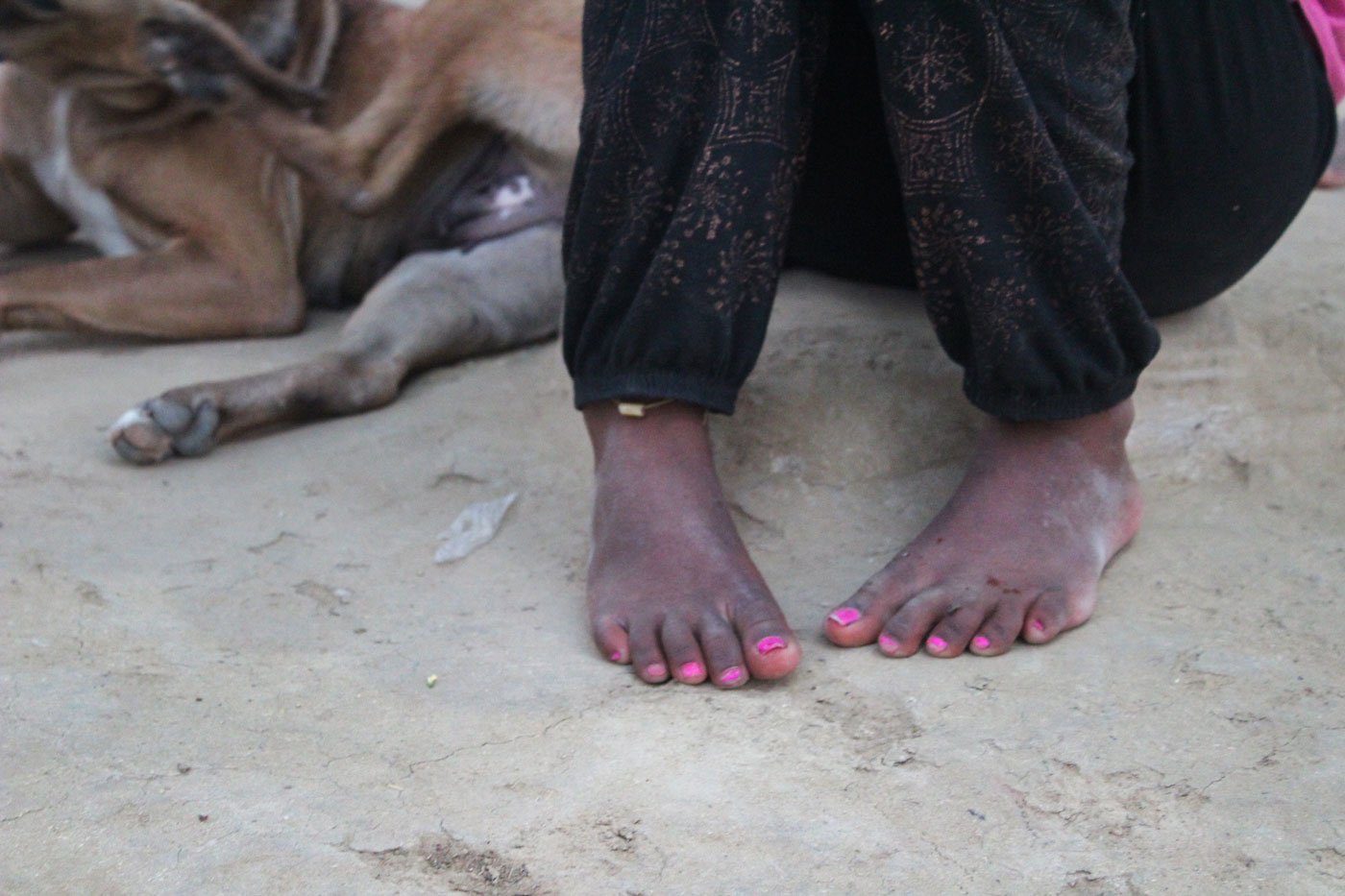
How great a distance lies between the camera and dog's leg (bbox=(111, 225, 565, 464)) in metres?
2.04

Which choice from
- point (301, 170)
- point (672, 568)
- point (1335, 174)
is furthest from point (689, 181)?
point (1335, 174)

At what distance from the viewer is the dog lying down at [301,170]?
96.1 inches

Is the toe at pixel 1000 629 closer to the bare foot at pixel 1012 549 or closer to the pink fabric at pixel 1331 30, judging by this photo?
the bare foot at pixel 1012 549

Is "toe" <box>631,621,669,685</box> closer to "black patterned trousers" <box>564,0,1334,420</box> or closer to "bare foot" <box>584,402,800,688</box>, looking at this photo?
"bare foot" <box>584,402,800,688</box>

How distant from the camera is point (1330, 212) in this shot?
8.25 feet

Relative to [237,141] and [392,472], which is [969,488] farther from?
[237,141]

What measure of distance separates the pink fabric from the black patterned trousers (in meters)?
0.14

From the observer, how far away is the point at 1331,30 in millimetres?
1660

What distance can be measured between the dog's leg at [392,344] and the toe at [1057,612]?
135cm

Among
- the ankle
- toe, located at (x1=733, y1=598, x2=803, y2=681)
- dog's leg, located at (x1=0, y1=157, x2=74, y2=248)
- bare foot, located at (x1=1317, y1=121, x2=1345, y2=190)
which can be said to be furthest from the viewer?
dog's leg, located at (x1=0, y1=157, x2=74, y2=248)

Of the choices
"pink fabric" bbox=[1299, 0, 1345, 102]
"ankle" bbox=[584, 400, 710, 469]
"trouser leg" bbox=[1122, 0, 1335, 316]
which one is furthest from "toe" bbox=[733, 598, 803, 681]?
"pink fabric" bbox=[1299, 0, 1345, 102]

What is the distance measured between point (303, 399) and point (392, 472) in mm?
400

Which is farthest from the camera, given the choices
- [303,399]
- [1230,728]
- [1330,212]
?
[1330,212]

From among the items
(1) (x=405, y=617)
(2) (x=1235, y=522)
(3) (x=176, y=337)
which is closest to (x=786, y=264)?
(2) (x=1235, y=522)
